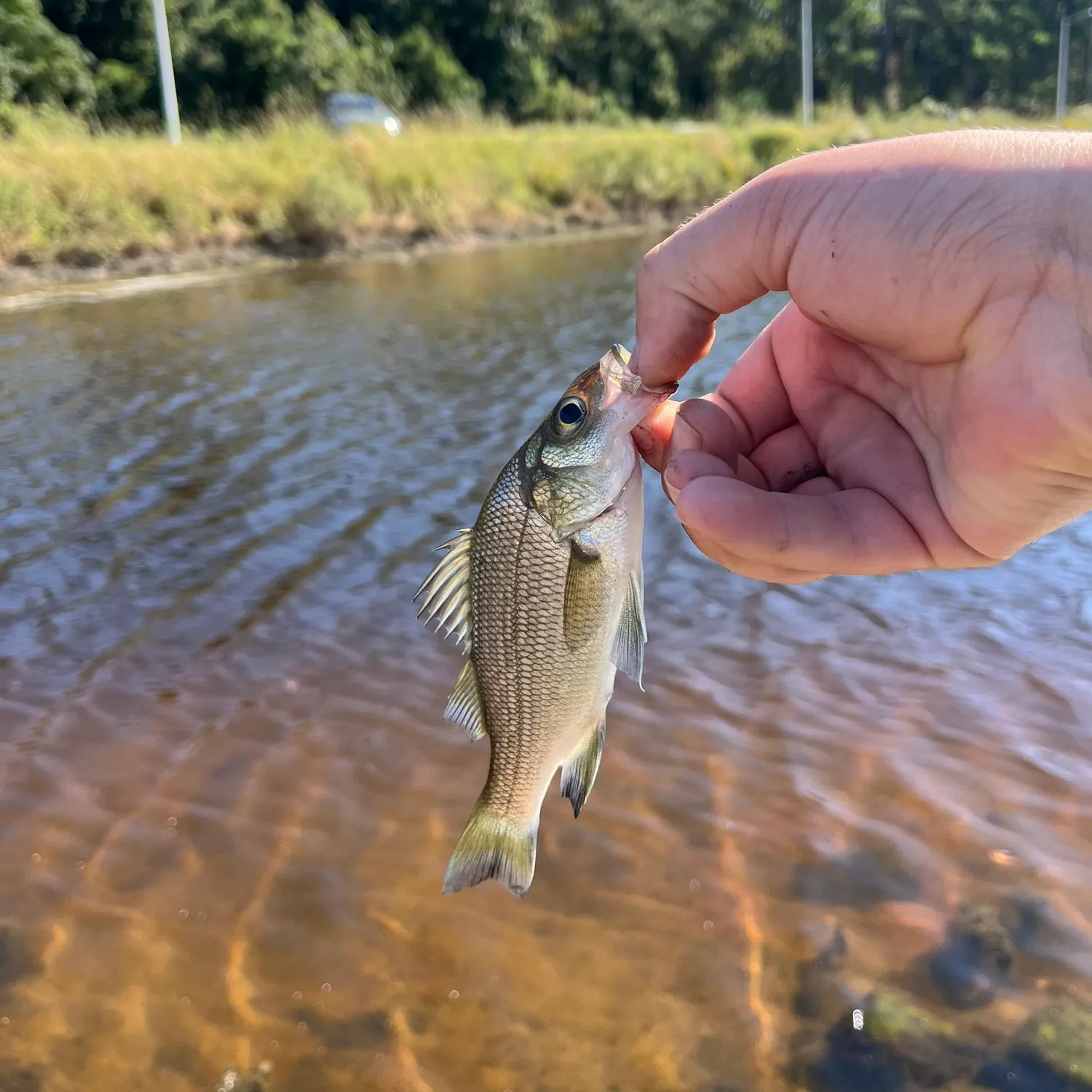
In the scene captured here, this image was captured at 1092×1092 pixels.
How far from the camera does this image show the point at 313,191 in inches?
788

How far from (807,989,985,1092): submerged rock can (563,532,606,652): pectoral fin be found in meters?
1.81

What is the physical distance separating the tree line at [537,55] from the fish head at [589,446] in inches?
1406

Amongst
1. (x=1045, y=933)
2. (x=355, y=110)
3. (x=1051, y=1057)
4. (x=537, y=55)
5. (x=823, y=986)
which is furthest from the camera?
(x=537, y=55)

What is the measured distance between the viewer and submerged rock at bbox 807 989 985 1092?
3199mm

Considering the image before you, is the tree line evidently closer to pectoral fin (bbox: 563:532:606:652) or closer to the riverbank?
the riverbank

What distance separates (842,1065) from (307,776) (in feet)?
8.53

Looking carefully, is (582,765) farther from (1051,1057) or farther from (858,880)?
(1051,1057)

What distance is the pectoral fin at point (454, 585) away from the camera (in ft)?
9.04

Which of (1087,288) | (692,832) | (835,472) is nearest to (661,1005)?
(692,832)

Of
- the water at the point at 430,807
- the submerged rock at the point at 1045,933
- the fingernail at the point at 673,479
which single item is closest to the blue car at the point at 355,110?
the water at the point at 430,807

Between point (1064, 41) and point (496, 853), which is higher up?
point (1064, 41)

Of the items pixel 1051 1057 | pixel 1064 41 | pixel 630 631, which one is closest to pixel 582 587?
pixel 630 631

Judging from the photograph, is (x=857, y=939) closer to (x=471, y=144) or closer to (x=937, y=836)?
(x=937, y=836)

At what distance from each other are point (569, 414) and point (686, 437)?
0.32 meters
